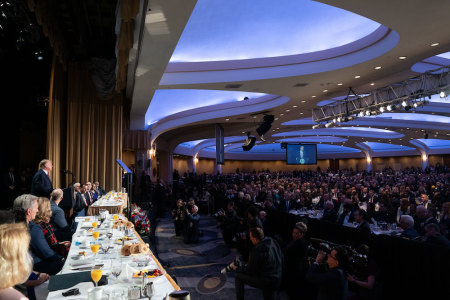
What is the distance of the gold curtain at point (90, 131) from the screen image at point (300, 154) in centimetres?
2209

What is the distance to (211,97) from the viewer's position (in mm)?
14305

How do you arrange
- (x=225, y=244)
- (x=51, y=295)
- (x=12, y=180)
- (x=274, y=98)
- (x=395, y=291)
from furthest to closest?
(x=274, y=98), (x=12, y=180), (x=225, y=244), (x=395, y=291), (x=51, y=295)

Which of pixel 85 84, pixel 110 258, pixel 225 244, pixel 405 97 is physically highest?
pixel 85 84

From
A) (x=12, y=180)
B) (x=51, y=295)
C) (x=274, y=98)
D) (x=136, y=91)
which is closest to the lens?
(x=51, y=295)

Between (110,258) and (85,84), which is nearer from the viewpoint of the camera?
(110,258)

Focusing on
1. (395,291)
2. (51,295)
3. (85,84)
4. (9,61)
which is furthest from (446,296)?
(9,61)

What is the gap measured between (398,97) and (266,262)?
819cm

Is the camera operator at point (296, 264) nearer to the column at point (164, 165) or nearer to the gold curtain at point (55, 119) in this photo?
the gold curtain at point (55, 119)

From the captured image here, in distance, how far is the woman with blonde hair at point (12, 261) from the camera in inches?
65.8

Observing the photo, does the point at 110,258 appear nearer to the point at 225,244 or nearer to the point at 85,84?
the point at 225,244

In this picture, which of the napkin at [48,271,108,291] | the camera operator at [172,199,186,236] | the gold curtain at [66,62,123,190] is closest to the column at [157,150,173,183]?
the gold curtain at [66,62,123,190]

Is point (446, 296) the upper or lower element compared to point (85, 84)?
lower

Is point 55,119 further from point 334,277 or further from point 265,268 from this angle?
point 334,277

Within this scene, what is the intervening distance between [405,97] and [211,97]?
24.8ft
